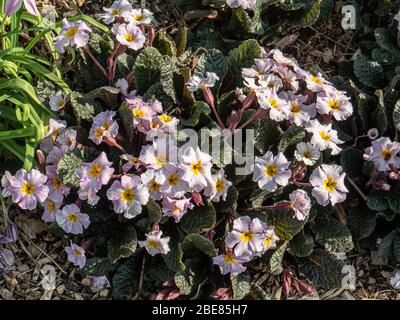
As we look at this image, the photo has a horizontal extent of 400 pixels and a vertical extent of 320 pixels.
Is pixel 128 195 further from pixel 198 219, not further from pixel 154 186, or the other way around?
pixel 198 219

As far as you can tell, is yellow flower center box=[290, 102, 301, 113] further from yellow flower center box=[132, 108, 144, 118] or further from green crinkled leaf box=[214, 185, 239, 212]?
yellow flower center box=[132, 108, 144, 118]

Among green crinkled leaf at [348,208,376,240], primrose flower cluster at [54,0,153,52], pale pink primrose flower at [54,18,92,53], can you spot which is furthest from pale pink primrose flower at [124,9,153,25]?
green crinkled leaf at [348,208,376,240]

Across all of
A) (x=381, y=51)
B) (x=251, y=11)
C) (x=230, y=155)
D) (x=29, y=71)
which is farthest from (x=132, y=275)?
(x=381, y=51)

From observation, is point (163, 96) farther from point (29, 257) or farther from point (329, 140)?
point (29, 257)

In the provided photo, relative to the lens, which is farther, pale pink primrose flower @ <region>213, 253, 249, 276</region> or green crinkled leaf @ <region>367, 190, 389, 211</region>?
green crinkled leaf @ <region>367, 190, 389, 211</region>

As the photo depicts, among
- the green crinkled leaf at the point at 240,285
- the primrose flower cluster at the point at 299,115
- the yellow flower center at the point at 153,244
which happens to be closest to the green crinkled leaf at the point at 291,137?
the primrose flower cluster at the point at 299,115

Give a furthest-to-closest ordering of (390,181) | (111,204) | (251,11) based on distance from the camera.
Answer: (251,11) < (390,181) < (111,204)
